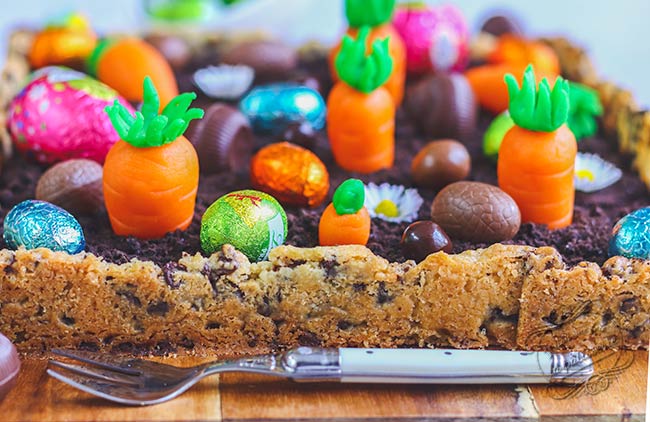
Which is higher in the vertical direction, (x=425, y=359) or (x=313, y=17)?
(x=425, y=359)

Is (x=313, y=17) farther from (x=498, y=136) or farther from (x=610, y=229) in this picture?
(x=610, y=229)

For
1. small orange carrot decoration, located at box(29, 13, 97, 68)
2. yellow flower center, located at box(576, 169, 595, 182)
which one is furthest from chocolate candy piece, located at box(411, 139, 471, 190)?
small orange carrot decoration, located at box(29, 13, 97, 68)

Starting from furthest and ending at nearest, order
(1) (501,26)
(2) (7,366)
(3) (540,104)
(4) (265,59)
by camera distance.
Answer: (1) (501,26) < (4) (265,59) < (3) (540,104) < (2) (7,366)

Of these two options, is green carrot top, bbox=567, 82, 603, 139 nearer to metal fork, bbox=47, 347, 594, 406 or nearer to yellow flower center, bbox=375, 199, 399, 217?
yellow flower center, bbox=375, 199, 399, 217

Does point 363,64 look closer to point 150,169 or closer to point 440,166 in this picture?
point 440,166

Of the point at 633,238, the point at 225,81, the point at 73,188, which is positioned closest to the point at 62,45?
the point at 225,81

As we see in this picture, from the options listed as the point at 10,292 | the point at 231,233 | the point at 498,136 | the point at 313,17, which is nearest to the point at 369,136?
the point at 498,136
